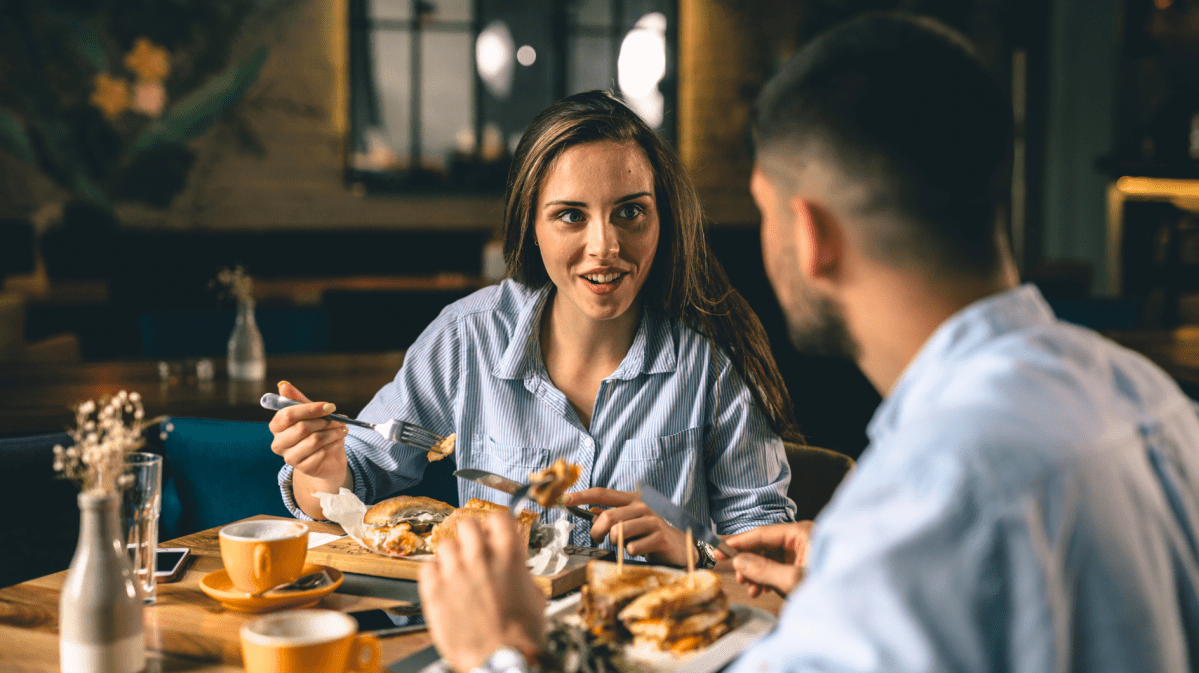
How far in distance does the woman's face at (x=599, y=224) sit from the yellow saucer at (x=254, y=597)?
0.66m

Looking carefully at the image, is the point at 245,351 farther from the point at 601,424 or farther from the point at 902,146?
the point at 902,146

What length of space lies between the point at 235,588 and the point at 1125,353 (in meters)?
0.99

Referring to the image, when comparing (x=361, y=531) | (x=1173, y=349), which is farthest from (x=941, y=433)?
(x=1173, y=349)

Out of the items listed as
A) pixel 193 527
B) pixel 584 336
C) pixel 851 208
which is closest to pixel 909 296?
pixel 851 208

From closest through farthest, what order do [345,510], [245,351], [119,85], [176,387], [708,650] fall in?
1. [708,650]
2. [345,510]
3. [176,387]
4. [245,351]
5. [119,85]

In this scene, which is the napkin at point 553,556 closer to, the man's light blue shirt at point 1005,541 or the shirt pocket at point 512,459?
the shirt pocket at point 512,459

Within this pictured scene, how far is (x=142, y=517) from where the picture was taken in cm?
120

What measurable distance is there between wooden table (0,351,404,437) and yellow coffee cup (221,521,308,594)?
1.30m

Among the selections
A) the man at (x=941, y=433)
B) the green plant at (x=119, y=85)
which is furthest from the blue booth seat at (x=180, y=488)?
the green plant at (x=119, y=85)

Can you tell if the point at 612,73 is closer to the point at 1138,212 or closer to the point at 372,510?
the point at 1138,212

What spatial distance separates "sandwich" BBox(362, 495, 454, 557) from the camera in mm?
1314

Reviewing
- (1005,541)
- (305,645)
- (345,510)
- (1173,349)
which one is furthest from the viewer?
(1173,349)

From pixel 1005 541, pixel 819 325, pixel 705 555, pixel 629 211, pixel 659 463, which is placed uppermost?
pixel 629 211

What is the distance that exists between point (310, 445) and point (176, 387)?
1.42m
